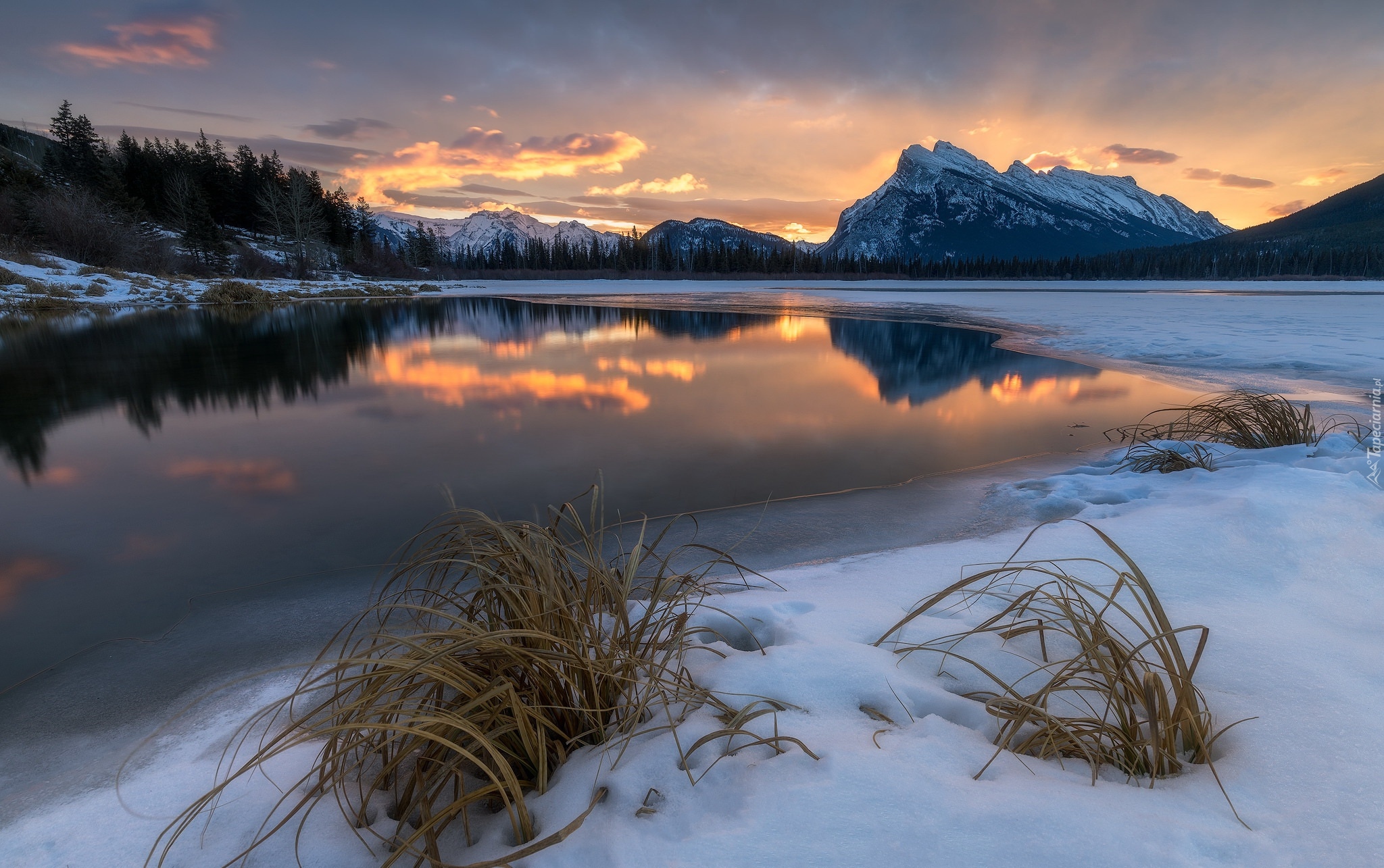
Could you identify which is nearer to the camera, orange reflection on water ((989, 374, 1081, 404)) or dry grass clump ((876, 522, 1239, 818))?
dry grass clump ((876, 522, 1239, 818))

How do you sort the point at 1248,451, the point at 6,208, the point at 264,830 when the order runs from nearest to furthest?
the point at 264,830 → the point at 1248,451 → the point at 6,208

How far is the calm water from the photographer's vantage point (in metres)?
3.16

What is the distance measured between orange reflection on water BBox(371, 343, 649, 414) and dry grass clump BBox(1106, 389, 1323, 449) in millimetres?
5012

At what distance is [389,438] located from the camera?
554cm

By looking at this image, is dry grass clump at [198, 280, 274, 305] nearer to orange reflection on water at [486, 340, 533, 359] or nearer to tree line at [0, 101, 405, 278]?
tree line at [0, 101, 405, 278]

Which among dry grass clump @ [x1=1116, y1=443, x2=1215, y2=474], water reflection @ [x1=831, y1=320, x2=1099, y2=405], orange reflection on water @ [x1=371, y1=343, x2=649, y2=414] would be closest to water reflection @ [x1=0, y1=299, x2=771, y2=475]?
orange reflection on water @ [x1=371, y1=343, x2=649, y2=414]

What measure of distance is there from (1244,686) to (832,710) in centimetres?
111

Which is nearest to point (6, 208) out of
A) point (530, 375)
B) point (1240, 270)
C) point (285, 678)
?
point (530, 375)

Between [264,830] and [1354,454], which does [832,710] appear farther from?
[1354,454]

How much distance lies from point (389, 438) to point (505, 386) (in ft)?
8.64

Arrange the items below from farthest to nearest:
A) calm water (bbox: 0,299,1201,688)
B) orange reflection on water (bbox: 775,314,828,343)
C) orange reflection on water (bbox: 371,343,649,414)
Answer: orange reflection on water (bbox: 775,314,828,343), orange reflection on water (bbox: 371,343,649,414), calm water (bbox: 0,299,1201,688)

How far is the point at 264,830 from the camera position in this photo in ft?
4.60

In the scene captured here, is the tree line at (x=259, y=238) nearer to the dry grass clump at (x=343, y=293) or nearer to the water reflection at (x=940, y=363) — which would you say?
the dry grass clump at (x=343, y=293)

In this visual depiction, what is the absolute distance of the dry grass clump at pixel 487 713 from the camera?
1.30m
